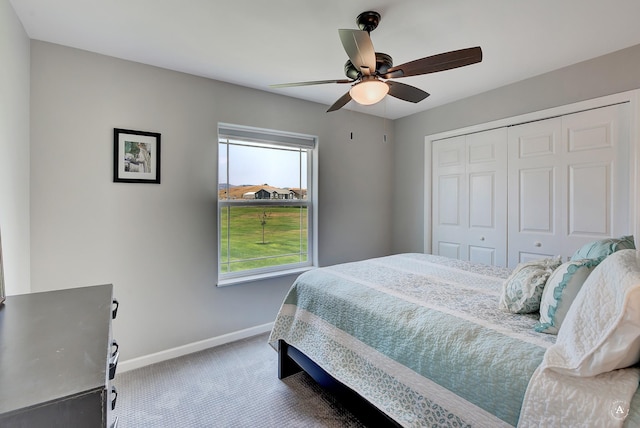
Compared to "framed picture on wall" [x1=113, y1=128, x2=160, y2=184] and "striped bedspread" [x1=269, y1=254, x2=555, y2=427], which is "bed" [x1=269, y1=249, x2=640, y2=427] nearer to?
"striped bedspread" [x1=269, y1=254, x2=555, y2=427]

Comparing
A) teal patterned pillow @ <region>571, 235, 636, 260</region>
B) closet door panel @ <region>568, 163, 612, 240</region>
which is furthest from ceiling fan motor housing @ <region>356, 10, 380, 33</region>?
closet door panel @ <region>568, 163, 612, 240</region>

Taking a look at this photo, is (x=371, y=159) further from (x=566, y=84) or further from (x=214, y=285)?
(x=214, y=285)

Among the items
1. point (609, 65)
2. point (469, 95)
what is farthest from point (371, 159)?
point (609, 65)

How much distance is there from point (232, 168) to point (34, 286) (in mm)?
1700

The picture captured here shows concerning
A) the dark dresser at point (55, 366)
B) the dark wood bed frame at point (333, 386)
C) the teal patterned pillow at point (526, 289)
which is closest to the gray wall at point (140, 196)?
the dark wood bed frame at point (333, 386)

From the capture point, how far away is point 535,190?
2.76m

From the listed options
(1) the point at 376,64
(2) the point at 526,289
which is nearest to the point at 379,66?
(1) the point at 376,64

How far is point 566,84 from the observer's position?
2529mm

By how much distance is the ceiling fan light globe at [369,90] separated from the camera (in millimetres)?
1729

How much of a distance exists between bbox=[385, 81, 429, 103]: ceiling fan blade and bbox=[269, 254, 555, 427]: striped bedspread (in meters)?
1.26

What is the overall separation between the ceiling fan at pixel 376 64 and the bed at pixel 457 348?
45.4 inches

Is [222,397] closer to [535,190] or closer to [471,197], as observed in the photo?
[471,197]

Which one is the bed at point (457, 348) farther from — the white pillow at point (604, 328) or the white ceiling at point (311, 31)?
the white ceiling at point (311, 31)

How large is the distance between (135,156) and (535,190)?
3543 mm
